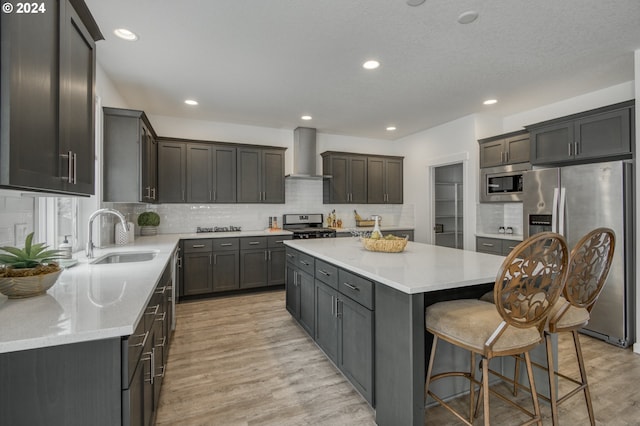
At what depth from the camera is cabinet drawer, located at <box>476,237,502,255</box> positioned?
417 centimetres

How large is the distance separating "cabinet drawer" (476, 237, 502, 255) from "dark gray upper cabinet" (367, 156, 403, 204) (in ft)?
6.47

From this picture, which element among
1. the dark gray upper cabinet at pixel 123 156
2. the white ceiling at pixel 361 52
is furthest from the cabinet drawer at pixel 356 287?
the dark gray upper cabinet at pixel 123 156

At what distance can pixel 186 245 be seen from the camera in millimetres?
4301

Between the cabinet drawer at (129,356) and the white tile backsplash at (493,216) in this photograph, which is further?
the white tile backsplash at (493,216)

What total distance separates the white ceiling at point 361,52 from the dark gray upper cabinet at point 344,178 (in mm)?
1370

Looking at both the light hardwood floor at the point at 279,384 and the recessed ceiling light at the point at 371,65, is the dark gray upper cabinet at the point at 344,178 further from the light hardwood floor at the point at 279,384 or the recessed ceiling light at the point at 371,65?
the light hardwood floor at the point at 279,384

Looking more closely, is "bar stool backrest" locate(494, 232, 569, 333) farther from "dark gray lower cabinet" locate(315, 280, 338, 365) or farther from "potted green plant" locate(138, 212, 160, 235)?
"potted green plant" locate(138, 212, 160, 235)

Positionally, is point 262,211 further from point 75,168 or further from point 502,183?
point 75,168

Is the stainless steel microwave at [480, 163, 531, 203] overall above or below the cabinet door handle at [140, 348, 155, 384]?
above

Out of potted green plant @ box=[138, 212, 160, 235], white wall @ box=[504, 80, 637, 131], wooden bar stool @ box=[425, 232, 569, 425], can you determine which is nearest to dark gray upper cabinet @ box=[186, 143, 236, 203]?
potted green plant @ box=[138, 212, 160, 235]

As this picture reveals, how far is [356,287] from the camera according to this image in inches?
80.3

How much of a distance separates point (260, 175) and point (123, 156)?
7.07ft

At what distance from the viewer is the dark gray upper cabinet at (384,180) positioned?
19.5ft

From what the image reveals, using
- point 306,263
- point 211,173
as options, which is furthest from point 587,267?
point 211,173
